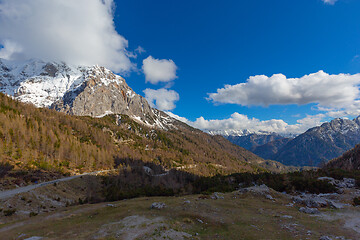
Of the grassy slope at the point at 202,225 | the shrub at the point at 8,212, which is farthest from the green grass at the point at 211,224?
the shrub at the point at 8,212

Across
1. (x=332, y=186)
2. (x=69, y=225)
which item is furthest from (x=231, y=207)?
(x=332, y=186)

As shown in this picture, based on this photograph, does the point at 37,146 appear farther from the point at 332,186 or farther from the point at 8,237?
the point at 332,186

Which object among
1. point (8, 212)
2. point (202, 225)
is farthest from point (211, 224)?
point (8, 212)

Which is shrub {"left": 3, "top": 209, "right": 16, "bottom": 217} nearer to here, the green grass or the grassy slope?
the grassy slope

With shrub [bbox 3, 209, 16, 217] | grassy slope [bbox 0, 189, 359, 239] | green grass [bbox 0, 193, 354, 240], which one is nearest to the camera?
grassy slope [bbox 0, 189, 359, 239]

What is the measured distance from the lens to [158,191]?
53812mm

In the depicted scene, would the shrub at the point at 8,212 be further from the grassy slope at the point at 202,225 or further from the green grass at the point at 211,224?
the green grass at the point at 211,224

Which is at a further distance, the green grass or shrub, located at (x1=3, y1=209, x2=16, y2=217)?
shrub, located at (x1=3, y1=209, x2=16, y2=217)

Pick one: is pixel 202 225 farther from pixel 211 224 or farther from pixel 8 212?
pixel 8 212

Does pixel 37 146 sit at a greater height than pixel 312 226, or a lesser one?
greater

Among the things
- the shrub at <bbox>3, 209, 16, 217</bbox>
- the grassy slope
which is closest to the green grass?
the grassy slope

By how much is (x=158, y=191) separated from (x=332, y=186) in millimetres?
50786

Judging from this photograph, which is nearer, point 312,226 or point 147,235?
point 147,235

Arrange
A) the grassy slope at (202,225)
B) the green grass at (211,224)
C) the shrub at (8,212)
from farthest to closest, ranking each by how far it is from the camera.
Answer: the shrub at (8,212) → the green grass at (211,224) → the grassy slope at (202,225)
